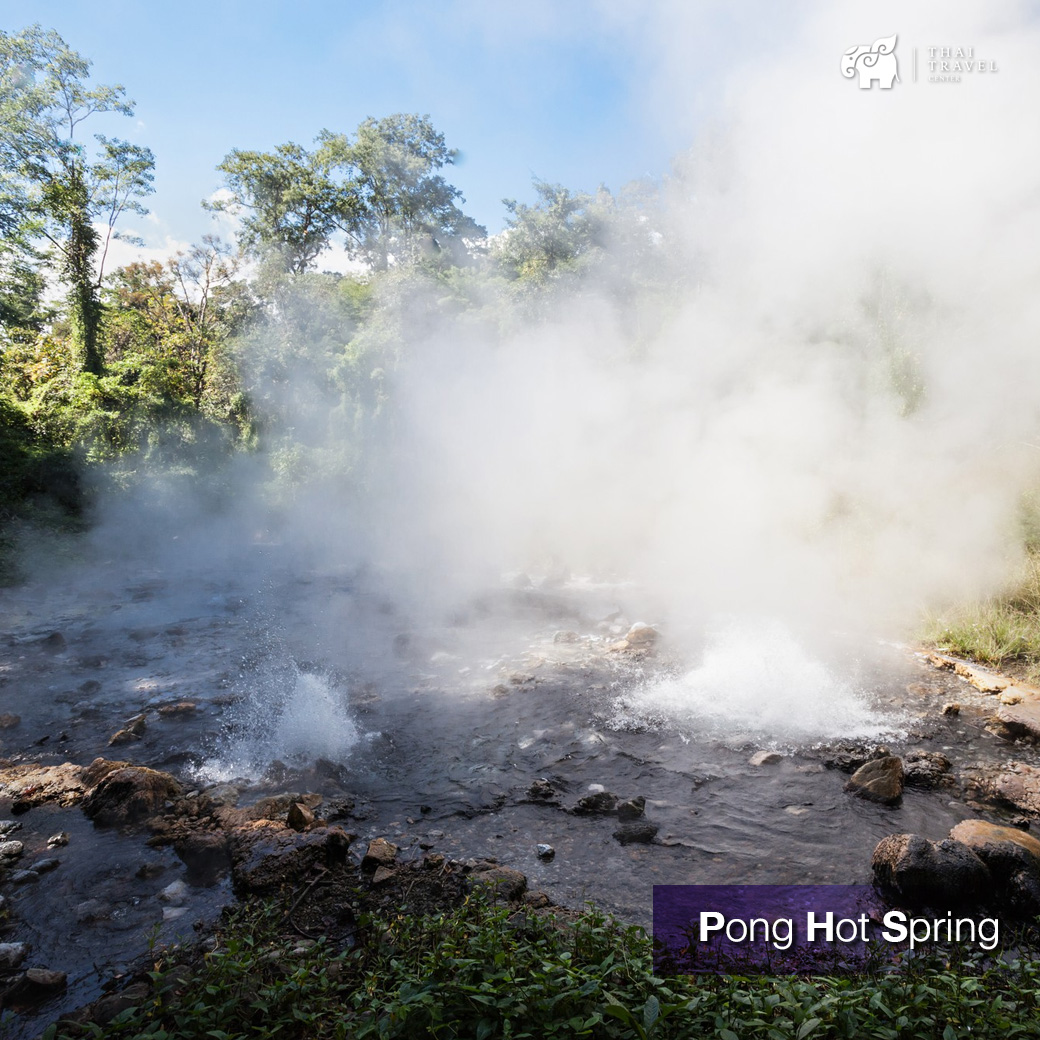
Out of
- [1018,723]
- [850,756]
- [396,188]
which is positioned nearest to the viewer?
[850,756]

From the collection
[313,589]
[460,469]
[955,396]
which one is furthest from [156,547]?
[955,396]

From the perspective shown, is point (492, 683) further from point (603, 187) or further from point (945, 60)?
point (603, 187)

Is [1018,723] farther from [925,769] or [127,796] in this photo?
[127,796]

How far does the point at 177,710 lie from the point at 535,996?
453 cm

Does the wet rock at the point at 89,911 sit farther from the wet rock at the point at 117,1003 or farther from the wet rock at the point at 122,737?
the wet rock at the point at 122,737

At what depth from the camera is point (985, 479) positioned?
6535 mm

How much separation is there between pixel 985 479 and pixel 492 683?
568 centimetres

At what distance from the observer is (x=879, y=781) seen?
3.69 m

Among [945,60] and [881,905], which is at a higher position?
[945,60]

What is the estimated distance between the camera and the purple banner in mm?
2395

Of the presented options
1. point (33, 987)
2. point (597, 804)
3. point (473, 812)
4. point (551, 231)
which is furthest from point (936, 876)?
point (551, 231)

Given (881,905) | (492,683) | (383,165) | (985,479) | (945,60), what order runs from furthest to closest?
(383,165), (985,479), (492,683), (945,60), (881,905)

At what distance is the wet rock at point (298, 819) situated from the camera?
3.37 metres

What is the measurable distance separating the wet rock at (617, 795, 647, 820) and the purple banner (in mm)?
604
